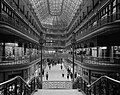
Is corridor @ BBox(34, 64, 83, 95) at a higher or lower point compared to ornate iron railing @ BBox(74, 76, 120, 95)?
lower

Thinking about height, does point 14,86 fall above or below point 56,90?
above

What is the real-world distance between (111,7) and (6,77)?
51.1 ft

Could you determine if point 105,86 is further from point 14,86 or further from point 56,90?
point 56,90

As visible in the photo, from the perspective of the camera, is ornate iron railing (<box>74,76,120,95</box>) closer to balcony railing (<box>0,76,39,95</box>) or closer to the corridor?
the corridor

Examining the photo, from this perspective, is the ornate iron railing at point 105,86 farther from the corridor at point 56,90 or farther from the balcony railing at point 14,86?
the balcony railing at point 14,86

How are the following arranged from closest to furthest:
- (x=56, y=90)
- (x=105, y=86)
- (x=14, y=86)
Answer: (x=105, y=86)
(x=14, y=86)
(x=56, y=90)

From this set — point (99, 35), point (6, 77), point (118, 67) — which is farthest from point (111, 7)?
point (6, 77)

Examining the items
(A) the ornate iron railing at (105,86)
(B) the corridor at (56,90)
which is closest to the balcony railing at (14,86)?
(B) the corridor at (56,90)

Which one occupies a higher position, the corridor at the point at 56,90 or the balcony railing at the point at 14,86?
the balcony railing at the point at 14,86

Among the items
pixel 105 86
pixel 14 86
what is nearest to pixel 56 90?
pixel 14 86

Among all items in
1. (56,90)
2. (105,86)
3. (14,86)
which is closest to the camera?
(105,86)

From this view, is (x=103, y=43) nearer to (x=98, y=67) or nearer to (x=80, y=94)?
(x=98, y=67)

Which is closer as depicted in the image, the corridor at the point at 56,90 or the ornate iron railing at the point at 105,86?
the ornate iron railing at the point at 105,86

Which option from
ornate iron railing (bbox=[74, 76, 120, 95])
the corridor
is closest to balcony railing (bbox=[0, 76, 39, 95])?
the corridor
